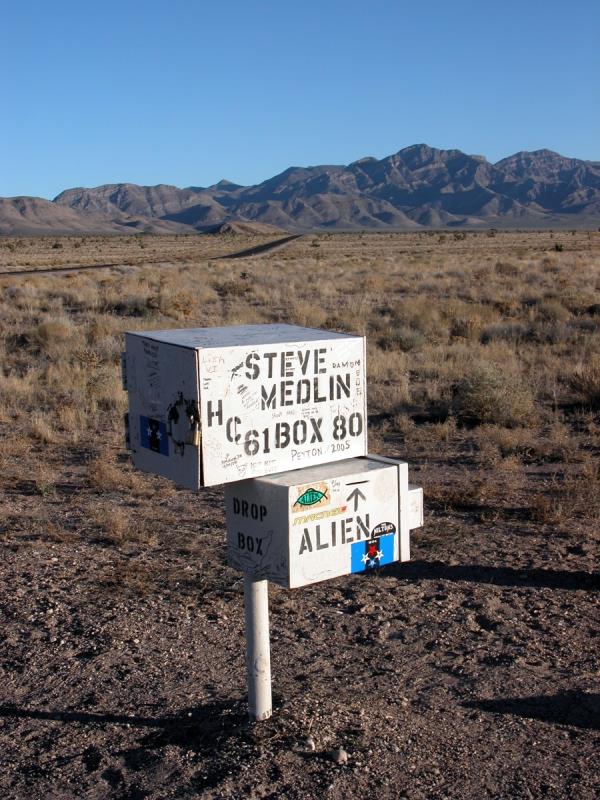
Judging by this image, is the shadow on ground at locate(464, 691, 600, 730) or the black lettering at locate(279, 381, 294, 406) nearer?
the black lettering at locate(279, 381, 294, 406)

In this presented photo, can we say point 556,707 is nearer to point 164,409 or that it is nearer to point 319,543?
point 319,543

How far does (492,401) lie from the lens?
36.6ft

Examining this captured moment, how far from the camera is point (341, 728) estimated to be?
4148 millimetres

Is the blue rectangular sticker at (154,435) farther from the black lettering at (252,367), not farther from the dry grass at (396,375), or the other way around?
the dry grass at (396,375)

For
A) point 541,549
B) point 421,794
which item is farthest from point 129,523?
point 421,794

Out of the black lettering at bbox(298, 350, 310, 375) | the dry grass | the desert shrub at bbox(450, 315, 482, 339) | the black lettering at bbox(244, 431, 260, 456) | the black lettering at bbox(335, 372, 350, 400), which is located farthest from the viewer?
the desert shrub at bbox(450, 315, 482, 339)

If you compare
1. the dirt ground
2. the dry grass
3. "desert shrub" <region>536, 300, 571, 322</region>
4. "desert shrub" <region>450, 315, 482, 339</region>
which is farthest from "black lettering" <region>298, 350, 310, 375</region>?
"desert shrub" <region>536, 300, 571, 322</region>

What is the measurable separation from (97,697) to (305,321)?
675 inches

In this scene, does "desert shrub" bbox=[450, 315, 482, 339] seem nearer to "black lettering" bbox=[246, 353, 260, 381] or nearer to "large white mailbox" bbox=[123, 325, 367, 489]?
"large white mailbox" bbox=[123, 325, 367, 489]

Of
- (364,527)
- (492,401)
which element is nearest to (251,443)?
(364,527)

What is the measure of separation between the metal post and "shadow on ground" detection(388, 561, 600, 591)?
7.42ft

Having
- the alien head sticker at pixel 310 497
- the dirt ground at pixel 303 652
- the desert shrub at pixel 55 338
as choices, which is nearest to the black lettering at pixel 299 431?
the alien head sticker at pixel 310 497

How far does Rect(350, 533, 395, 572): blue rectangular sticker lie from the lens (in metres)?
3.79

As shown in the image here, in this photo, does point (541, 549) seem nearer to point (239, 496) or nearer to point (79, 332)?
point (239, 496)
